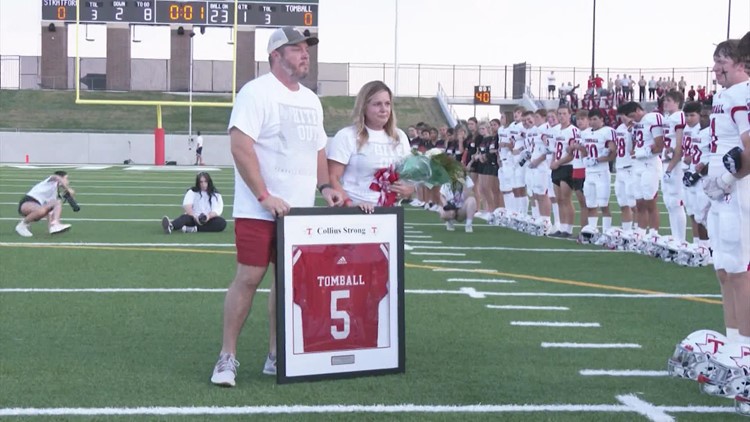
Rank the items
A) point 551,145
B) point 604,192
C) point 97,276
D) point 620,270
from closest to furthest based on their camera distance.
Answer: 1. point 97,276
2. point 620,270
3. point 604,192
4. point 551,145

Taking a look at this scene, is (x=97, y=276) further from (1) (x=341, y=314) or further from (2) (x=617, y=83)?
(2) (x=617, y=83)

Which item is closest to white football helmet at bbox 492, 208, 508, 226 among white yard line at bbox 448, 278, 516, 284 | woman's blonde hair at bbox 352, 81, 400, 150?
white yard line at bbox 448, 278, 516, 284

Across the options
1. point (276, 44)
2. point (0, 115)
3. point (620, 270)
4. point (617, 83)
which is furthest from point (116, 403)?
point (0, 115)

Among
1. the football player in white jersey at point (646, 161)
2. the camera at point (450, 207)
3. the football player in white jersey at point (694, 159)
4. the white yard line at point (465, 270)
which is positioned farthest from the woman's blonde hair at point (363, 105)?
the camera at point (450, 207)

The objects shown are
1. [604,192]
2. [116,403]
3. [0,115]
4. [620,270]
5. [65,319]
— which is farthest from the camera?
[0,115]

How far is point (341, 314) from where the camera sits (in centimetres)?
578

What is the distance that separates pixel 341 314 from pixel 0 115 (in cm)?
4548

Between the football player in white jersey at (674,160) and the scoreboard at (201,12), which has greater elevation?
the scoreboard at (201,12)

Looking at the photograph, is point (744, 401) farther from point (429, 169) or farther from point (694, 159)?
point (694, 159)

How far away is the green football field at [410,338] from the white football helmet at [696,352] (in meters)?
0.16

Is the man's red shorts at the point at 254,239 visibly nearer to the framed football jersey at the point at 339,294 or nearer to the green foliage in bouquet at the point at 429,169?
the framed football jersey at the point at 339,294

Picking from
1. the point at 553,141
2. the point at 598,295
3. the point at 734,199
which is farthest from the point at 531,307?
the point at 553,141

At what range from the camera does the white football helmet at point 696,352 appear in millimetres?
5156

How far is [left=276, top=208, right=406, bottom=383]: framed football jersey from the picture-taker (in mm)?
5590
